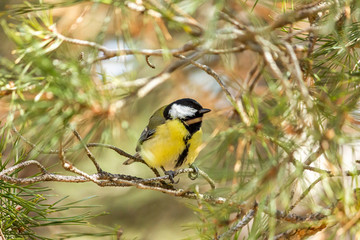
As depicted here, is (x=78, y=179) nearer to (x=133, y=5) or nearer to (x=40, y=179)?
(x=40, y=179)

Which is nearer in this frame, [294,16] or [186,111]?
[294,16]

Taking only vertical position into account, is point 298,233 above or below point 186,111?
below

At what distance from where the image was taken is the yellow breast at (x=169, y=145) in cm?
209

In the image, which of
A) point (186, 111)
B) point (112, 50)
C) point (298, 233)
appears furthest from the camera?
point (186, 111)

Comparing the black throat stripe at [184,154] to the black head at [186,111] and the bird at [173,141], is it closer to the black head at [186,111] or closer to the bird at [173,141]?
the bird at [173,141]

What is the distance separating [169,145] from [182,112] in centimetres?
27

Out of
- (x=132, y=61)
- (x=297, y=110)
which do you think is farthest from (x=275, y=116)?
(x=132, y=61)

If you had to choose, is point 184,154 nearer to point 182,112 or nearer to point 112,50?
point 182,112

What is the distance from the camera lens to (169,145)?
2086 mm

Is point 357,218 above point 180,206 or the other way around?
above

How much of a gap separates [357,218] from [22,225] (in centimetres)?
104

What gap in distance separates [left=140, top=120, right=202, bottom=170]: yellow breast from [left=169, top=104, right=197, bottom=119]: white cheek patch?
0.07 metres

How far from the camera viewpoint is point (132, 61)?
99 cm

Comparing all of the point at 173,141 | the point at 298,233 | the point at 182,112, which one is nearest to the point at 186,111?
the point at 182,112
